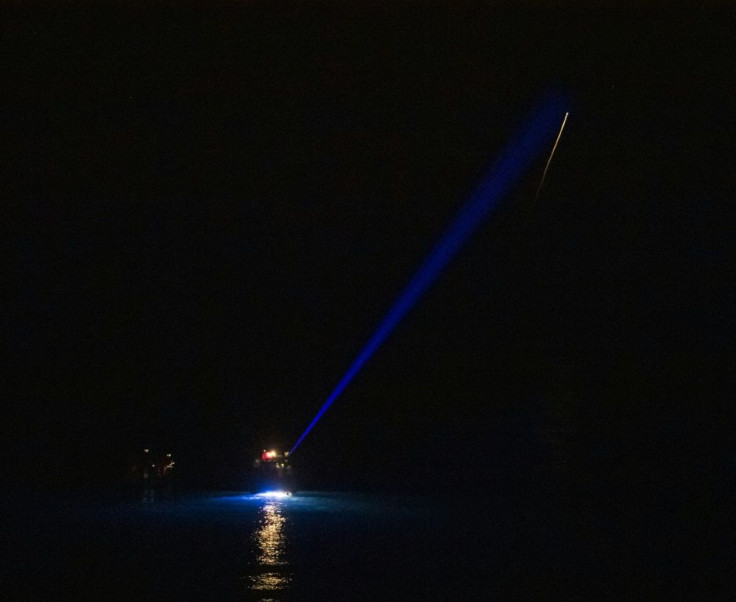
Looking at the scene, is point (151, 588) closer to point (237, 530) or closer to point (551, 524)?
point (237, 530)

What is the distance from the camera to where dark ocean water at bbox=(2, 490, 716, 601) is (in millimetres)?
7020

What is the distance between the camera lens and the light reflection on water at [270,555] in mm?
7266

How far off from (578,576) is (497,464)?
50.7ft

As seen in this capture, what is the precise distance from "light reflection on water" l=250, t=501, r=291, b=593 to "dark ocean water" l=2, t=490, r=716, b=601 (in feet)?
0.06

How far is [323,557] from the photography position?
8.92 meters

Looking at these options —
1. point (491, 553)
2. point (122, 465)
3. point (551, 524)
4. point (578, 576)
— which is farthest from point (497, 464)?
point (122, 465)

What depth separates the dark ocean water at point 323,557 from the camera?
7.02 meters

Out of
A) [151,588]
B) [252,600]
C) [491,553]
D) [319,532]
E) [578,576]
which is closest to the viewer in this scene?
[252,600]

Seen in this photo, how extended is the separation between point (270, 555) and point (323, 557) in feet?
2.13

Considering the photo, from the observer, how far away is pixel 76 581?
737 cm

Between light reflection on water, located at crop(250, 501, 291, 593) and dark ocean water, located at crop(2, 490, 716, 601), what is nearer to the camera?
dark ocean water, located at crop(2, 490, 716, 601)

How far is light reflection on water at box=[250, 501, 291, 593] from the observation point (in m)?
7.27

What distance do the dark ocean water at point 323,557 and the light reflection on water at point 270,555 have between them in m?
0.02

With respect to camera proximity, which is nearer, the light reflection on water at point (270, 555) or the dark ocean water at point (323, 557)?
the dark ocean water at point (323, 557)
